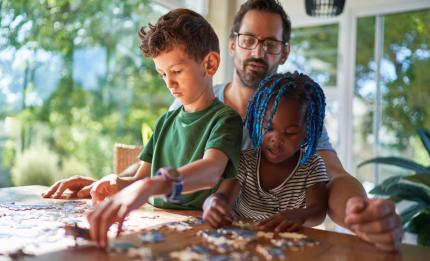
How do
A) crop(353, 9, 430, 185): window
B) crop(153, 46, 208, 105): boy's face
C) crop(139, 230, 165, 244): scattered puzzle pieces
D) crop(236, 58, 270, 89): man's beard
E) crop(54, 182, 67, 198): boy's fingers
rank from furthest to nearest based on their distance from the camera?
1. crop(353, 9, 430, 185): window
2. crop(236, 58, 270, 89): man's beard
3. crop(54, 182, 67, 198): boy's fingers
4. crop(153, 46, 208, 105): boy's face
5. crop(139, 230, 165, 244): scattered puzzle pieces

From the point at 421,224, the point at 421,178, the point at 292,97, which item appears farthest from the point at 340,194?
the point at 421,224

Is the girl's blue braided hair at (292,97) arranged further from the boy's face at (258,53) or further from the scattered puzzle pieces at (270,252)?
the boy's face at (258,53)

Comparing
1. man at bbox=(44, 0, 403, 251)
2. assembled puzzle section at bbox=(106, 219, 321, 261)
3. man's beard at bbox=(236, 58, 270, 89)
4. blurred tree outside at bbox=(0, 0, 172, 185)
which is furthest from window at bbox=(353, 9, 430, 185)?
assembled puzzle section at bbox=(106, 219, 321, 261)

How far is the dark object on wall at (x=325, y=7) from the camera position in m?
3.47

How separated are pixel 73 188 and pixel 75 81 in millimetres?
3728

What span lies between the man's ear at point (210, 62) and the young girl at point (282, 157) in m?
0.19

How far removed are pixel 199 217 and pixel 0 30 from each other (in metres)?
3.51

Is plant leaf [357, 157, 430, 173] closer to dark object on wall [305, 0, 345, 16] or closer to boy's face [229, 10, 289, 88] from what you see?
dark object on wall [305, 0, 345, 16]

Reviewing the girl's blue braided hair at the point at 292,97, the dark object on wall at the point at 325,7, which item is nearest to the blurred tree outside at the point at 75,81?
the dark object on wall at the point at 325,7

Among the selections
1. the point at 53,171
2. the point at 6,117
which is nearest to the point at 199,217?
the point at 6,117

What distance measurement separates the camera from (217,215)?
49.5 inches

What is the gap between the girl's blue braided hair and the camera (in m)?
1.61

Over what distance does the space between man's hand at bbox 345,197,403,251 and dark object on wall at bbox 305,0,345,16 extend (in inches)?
102

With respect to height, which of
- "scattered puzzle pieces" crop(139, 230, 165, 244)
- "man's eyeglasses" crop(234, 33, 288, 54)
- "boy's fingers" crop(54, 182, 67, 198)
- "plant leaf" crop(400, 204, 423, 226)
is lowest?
"plant leaf" crop(400, 204, 423, 226)
